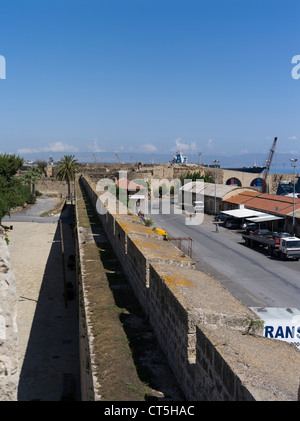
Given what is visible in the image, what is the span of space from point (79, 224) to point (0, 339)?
15.5m

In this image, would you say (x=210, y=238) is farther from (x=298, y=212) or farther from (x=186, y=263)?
(x=186, y=263)

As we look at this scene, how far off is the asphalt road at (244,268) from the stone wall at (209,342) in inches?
360

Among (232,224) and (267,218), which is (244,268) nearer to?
(267,218)

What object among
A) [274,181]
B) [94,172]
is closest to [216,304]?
[274,181]

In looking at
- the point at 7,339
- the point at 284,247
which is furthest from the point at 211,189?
the point at 7,339

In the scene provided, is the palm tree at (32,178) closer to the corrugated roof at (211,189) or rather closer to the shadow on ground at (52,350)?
the corrugated roof at (211,189)

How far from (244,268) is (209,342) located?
17315 mm

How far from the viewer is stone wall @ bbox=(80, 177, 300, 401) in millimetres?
3668

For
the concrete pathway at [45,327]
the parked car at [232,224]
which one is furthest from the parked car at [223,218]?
the concrete pathway at [45,327]

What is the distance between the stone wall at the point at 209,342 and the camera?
3668 millimetres

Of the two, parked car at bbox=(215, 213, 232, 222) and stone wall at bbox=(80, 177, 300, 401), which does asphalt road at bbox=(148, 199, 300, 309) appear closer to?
parked car at bbox=(215, 213, 232, 222)

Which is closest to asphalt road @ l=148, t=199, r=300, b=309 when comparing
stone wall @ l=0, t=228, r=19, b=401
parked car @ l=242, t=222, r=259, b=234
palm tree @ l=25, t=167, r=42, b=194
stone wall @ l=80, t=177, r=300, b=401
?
parked car @ l=242, t=222, r=259, b=234

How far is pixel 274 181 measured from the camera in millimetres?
62406

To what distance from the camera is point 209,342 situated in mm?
4184
